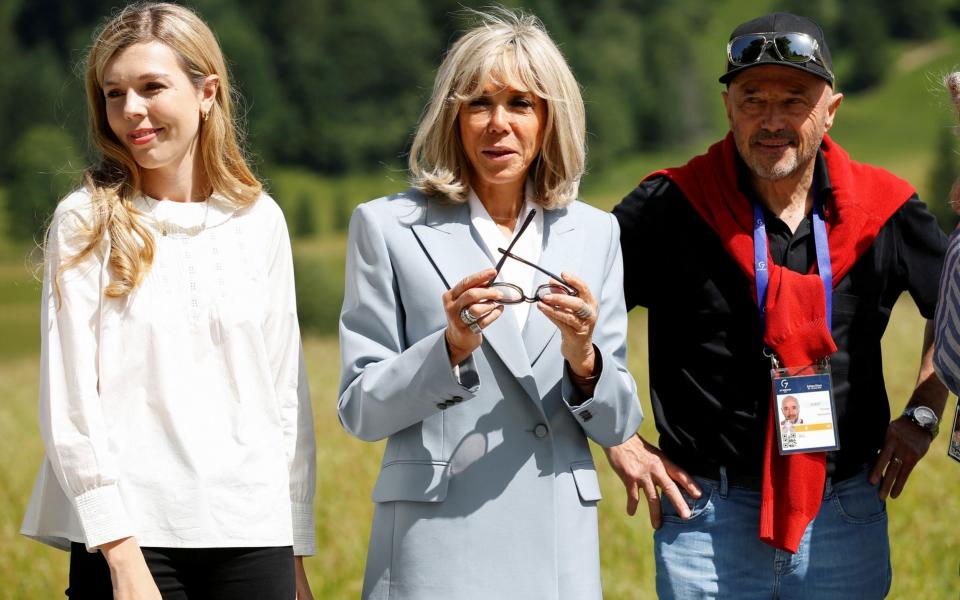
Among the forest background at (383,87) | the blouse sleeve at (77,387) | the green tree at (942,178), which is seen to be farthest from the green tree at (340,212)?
the blouse sleeve at (77,387)

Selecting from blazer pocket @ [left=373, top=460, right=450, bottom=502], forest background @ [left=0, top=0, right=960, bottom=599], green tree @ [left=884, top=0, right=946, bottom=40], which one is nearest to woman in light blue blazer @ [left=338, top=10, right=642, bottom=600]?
blazer pocket @ [left=373, top=460, right=450, bottom=502]

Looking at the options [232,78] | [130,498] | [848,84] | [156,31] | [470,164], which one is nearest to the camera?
[130,498]

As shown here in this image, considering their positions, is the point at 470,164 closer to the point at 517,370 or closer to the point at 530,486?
→ the point at 517,370

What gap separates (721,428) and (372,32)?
174 ft

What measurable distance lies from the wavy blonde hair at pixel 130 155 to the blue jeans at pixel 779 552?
5.09 feet

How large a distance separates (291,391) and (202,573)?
492 millimetres

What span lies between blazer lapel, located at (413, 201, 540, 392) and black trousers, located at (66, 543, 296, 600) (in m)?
0.72

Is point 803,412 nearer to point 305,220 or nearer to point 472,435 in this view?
point 472,435

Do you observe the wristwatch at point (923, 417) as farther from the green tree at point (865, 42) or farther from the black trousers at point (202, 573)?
the green tree at point (865, 42)

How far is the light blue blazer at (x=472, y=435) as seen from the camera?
9.74ft

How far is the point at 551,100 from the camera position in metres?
3.09

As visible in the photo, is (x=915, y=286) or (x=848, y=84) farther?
(x=848, y=84)

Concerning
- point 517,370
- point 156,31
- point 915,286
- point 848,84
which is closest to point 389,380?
point 517,370

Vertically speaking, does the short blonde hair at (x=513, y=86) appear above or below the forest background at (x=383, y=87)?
below
